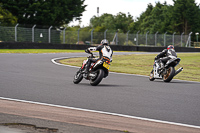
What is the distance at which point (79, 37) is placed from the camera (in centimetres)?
4319

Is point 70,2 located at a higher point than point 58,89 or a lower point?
higher

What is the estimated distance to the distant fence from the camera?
37.2m

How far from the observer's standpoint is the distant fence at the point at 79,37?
37.2 meters

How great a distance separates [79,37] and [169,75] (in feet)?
98.6

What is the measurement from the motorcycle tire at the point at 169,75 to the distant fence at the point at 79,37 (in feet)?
81.1

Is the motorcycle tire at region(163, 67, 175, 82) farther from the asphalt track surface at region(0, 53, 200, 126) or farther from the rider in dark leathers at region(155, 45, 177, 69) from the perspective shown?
the asphalt track surface at region(0, 53, 200, 126)

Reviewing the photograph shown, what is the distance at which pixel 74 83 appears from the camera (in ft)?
41.9

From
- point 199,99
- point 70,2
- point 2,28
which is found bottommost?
point 199,99

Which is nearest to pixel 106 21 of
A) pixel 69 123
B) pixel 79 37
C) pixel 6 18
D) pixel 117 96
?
pixel 6 18

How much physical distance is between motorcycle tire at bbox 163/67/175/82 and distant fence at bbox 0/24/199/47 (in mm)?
24717

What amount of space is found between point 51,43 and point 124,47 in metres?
9.23

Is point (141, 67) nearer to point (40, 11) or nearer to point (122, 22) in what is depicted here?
point (40, 11)

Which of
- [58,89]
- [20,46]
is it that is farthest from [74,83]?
[20,46]

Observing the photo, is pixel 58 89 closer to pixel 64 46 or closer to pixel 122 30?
pixel 64 46
